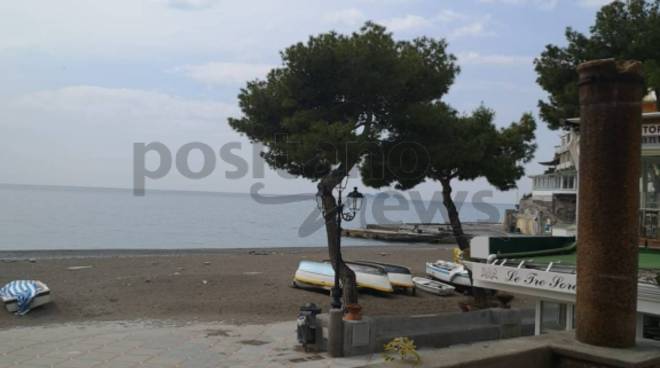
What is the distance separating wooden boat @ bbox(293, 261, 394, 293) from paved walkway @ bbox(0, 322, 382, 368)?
5343 mm

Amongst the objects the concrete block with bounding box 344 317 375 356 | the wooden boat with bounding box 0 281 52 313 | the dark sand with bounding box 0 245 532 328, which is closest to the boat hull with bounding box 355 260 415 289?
the dark sand with bounding box 0 245 532 328

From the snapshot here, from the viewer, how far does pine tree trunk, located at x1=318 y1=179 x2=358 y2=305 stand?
53.4 ft

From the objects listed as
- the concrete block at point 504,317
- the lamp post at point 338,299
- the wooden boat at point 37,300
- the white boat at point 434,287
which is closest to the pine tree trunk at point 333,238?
the lamp post at point 338,299

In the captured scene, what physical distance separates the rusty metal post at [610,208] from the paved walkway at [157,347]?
6.96 m

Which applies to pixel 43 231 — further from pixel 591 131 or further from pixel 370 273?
pixel 591 131

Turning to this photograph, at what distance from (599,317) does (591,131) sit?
1514 millimetres

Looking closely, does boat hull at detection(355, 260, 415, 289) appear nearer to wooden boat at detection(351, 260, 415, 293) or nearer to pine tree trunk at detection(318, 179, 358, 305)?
wooden boat at detection(351, 260, 415, 293)

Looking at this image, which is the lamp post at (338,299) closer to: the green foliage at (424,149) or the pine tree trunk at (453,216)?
the green foliage at (424,149)

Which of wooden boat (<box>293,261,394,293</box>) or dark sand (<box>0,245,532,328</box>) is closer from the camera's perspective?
dark sand (<box>0,245,532,328</box>)

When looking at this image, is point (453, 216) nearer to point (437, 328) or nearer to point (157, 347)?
point (437, 328)

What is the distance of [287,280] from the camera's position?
80.7 ft

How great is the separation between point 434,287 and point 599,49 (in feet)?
31.4

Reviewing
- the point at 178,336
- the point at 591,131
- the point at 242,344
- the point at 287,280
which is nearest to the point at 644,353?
the point at 591,131

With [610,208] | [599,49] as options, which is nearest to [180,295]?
[599,49]
